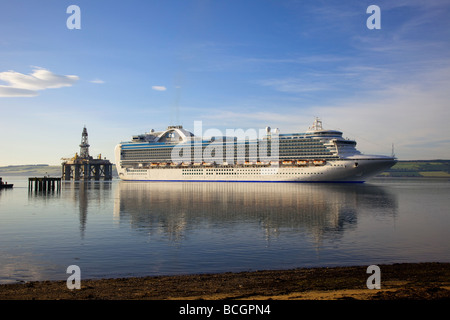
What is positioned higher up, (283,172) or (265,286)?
(283,172)

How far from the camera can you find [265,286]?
1191 centimetres

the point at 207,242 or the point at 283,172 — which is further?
the point at 283,172

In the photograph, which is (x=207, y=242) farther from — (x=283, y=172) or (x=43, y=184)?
(x=283, y=172)

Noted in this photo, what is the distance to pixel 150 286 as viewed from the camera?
1217 cm

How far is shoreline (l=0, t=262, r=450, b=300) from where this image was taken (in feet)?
33.8

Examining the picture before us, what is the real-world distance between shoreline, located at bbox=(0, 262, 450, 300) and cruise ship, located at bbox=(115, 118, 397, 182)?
80229 millimetres

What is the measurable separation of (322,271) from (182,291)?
5.62 m

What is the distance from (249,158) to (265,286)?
322 ft
